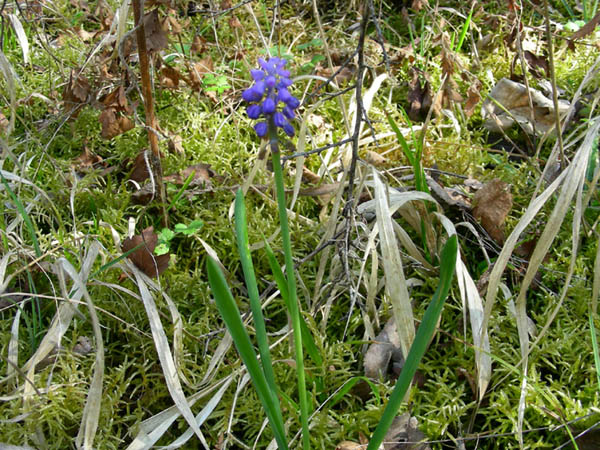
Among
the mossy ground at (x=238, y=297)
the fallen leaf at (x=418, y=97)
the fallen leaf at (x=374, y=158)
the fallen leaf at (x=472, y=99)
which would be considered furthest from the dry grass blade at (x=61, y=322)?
the fallen leaf at (x=472, y=99)

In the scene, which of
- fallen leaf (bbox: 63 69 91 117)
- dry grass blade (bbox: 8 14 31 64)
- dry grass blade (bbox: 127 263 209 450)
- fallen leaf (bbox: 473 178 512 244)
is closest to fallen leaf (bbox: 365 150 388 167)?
fallen leaf (bbox: 473 178 512 244)

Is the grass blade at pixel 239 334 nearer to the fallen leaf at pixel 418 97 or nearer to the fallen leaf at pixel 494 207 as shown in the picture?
the fallen leaf at pixel 494 207

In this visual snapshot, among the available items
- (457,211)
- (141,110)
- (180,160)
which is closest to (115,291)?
(180,160)

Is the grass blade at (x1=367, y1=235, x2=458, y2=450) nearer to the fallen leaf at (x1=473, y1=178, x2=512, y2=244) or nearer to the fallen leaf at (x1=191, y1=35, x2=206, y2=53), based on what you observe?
the fallen leaf at (x1=473, y1=178, x2=512, y2=244)

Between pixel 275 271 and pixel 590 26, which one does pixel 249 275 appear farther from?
pixel 590 26

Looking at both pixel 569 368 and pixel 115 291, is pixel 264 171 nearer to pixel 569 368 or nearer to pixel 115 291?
pixel 115 291
